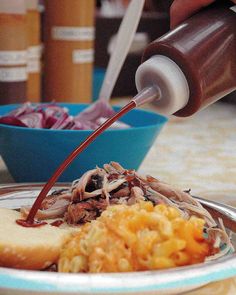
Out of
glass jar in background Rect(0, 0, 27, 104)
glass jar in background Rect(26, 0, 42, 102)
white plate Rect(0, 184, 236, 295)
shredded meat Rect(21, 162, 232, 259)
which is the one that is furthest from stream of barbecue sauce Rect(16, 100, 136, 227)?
glass jar in background Rect(26, 0, 42, 102)

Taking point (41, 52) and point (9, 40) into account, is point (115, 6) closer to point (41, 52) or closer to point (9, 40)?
point (41, 52)

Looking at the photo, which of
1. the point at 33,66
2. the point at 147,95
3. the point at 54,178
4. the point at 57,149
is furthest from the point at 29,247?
the point at 33,66

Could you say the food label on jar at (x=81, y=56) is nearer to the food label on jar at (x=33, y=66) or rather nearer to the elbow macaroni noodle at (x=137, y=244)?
the food label on jar at (x=33, y=66)

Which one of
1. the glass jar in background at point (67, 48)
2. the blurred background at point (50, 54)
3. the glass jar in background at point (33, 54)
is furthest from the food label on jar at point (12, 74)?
the glass jar in background at point (67, 48)

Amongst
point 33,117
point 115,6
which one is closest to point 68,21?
point 33,117

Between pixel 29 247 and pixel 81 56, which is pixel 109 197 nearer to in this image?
pixel 29 247

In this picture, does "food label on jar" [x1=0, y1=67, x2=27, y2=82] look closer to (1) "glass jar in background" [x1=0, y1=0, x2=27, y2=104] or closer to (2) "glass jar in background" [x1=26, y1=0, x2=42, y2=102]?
(1) "glass jar in background" [x1=0, y1=0, x2=27, y2=104]
